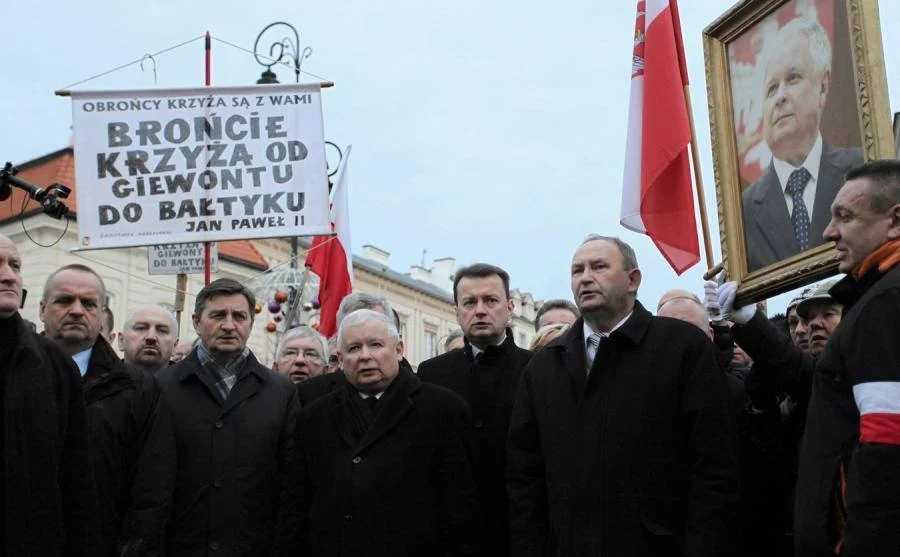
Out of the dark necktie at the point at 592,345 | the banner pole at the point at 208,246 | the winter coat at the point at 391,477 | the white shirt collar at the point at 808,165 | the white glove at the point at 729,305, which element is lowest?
the winter coat at the point at 391,477

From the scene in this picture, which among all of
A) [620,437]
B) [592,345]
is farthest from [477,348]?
[620,437]

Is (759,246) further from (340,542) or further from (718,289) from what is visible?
(340,542)

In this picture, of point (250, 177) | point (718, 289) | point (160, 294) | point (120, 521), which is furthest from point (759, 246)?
point (160, 294)

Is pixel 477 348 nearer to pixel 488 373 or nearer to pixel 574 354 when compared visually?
pixel 488 373

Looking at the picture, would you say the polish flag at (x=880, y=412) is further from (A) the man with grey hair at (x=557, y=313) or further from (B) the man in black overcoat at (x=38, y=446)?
(A) the man with grey hair at (x=557, y=313)

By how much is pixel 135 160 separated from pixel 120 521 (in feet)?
12.0

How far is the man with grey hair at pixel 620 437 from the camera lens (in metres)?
4.15

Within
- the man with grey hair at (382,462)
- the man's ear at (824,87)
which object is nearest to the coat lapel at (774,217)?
the man's ear at (824,87)

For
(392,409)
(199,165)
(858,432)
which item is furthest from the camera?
(199,165)

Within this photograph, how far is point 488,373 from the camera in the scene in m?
5.71

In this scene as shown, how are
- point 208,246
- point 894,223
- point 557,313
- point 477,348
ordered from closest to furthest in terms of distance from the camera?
point 894,223 → point 477,348 → point 557,313 → point 208,246

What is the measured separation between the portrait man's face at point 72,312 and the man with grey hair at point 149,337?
1619mm

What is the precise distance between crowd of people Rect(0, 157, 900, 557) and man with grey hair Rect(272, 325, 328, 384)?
0.88 meters

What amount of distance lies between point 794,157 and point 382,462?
2.41 meters
